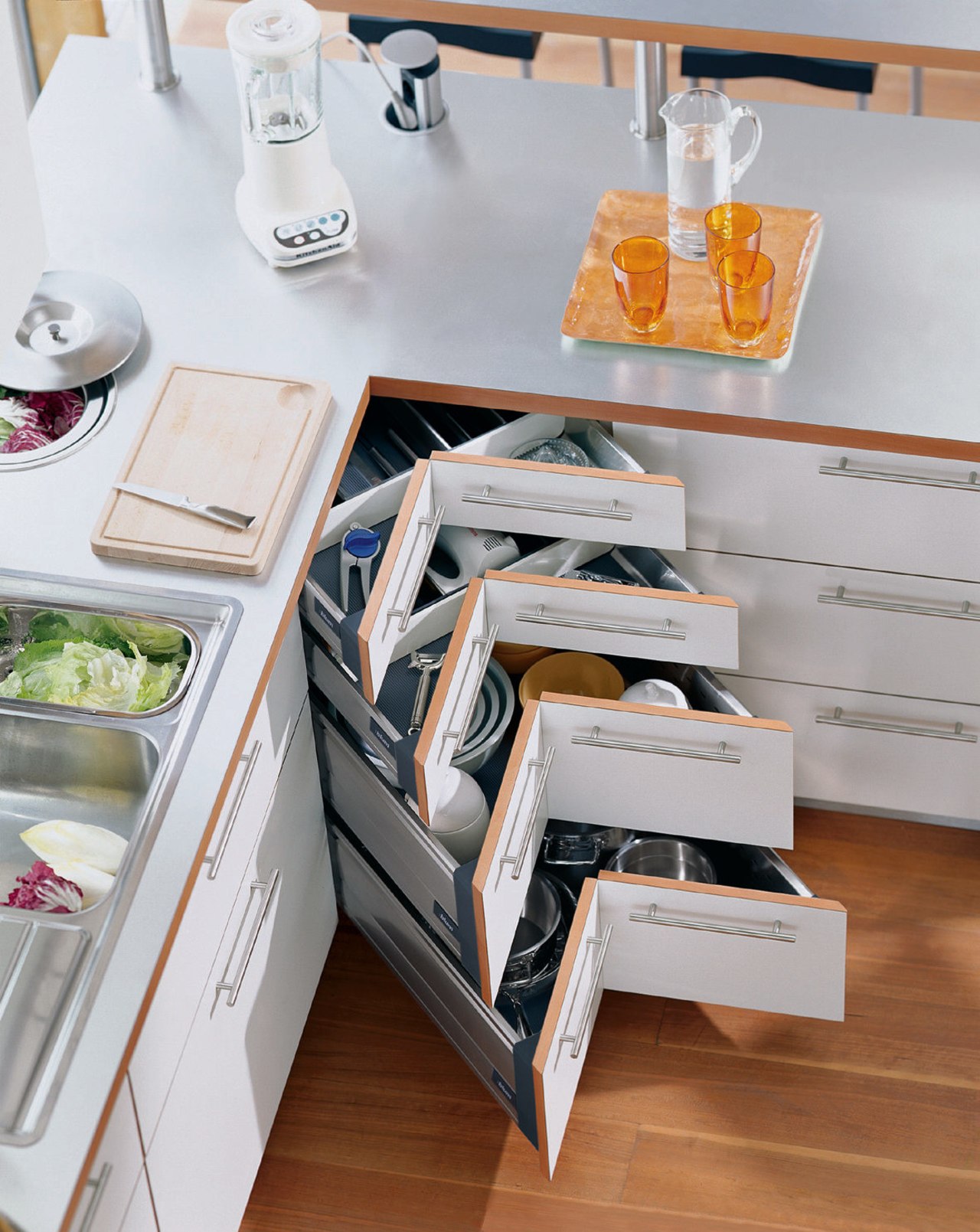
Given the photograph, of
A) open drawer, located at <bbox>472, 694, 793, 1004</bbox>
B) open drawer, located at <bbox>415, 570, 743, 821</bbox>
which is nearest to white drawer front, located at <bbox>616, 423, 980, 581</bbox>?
open drawer, located at <bbox>415, 570, 743, 821</bbox>

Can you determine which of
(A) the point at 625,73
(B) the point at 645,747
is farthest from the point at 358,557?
(A) the point at 625,73

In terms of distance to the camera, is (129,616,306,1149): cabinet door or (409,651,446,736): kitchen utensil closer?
(129,616,306,1149): cabinet door

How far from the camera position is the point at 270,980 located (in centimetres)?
197

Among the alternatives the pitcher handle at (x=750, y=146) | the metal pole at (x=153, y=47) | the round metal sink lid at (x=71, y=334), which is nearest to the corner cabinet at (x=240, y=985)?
the round metal sink lid at (x=71, y=334)

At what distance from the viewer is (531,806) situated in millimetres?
1843

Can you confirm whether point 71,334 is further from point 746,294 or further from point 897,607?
point 897,607

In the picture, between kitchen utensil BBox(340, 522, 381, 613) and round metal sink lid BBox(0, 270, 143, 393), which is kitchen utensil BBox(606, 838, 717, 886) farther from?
round metal sink lid BBox(0, 270, 143, 393)

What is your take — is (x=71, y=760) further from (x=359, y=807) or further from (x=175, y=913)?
(x=359, y=807)

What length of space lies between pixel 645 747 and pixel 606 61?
2.00 m

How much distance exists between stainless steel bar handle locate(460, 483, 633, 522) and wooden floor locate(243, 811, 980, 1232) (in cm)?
78

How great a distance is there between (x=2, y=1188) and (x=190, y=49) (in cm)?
171

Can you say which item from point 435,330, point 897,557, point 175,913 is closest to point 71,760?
point 175,913

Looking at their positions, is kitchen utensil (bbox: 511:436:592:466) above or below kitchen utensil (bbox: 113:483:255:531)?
below

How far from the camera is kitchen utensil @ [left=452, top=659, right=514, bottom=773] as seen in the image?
1974mm
